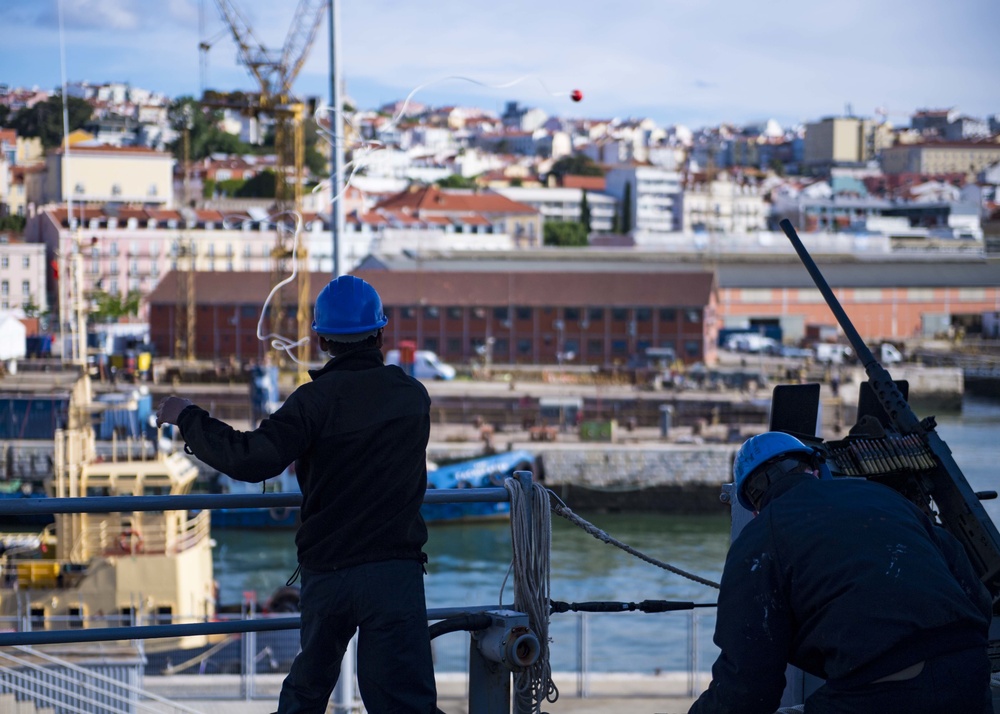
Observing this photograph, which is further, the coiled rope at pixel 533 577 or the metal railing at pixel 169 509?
the coiled rope at pixel 533 577

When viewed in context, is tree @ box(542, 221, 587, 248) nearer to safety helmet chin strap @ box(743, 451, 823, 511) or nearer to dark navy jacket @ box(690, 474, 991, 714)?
safety helmet chin strap @ box(743, 451, 823, 511)

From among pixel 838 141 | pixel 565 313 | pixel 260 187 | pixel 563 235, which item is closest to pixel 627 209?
pixel 563 235

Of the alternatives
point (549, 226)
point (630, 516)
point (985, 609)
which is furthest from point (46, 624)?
point (549, 226)

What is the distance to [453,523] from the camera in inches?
855

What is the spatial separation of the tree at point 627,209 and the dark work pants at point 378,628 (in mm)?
76763

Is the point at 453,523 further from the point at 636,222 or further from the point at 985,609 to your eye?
the point at 636,222

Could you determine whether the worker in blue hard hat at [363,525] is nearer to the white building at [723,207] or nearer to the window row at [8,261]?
the window row at [8,261]

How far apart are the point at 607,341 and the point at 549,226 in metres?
32.3

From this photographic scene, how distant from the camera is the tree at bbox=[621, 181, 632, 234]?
78.4m

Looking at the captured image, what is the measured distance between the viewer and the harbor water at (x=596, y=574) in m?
12.0

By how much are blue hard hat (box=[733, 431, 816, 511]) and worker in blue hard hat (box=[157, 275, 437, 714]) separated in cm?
50

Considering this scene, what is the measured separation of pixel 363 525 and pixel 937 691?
2.88 feet

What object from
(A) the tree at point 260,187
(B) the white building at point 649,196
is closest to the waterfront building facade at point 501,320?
(A) the tree at point 260,187

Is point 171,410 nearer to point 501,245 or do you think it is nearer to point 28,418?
point 28,418
